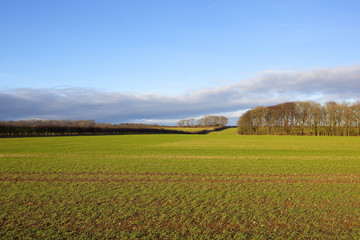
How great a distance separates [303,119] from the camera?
8000cm

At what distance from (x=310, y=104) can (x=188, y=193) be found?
82520 millimetres

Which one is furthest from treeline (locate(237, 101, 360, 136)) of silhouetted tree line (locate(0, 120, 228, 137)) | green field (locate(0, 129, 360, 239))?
green field (locate(0, 129, 360, 239))

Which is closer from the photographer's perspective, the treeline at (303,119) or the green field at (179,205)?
the green field at (179,205)

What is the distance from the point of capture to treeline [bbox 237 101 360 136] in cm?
7256

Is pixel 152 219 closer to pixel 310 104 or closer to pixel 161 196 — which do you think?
pixel 161 196

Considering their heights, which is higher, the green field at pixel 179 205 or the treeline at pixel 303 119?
the treeline at pixel 303 119

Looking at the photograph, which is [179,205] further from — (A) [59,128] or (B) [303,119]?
(B) [303,119]

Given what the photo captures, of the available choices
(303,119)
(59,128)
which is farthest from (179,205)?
(303,119)

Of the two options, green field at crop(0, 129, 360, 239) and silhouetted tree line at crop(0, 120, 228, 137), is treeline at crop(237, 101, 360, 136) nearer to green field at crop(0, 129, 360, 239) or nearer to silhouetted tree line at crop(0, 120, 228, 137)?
silhouetted tree line at crop(0, 120, 228, 137)

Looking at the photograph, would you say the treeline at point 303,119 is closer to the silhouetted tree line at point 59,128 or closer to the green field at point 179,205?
the silhouetted tree line at point 59,128

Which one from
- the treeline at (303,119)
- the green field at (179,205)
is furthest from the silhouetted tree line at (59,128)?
the green field at (179,205)

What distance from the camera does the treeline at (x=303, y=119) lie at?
72.6 metres

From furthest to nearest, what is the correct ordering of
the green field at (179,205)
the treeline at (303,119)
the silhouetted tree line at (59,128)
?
1. the treeline at (303,119)
2. the silhouetted tree line at (59,128)
3. the green field at (179,205)

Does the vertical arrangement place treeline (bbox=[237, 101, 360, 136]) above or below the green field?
above
